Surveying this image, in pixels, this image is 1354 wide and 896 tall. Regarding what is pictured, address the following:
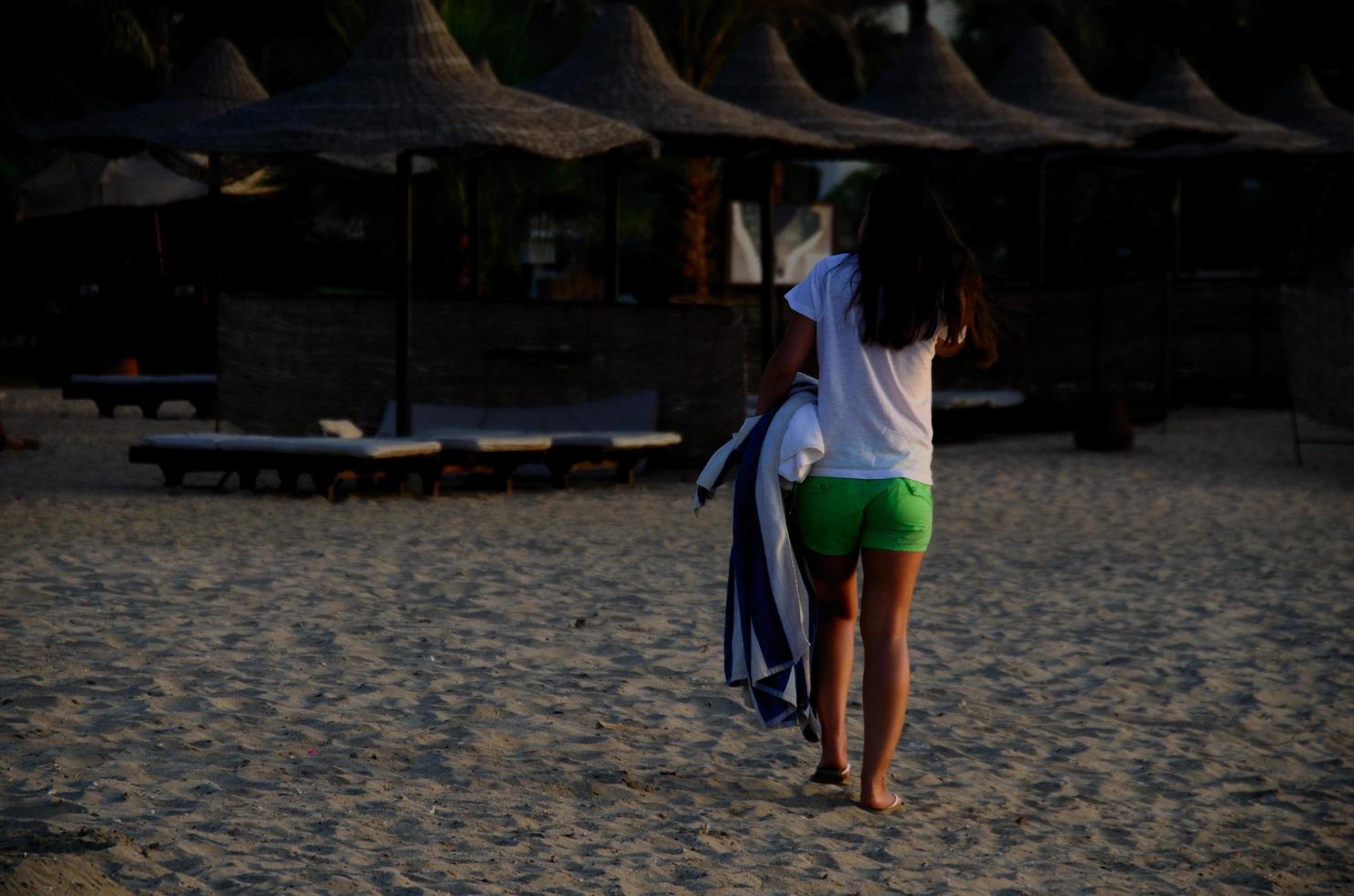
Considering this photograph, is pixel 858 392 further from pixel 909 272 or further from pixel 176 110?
pixel 176 110

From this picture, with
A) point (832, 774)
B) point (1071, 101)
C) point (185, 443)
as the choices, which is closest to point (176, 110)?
point (185, 443)

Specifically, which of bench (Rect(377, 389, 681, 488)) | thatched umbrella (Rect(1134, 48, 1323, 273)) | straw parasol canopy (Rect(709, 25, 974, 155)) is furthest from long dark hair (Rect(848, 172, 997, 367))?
thatched umbrella (Rect(1134, 48, 1323, 273))

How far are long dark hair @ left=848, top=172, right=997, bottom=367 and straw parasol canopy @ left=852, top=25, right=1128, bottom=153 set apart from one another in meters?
13.6

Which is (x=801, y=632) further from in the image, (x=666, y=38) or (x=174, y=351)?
(x=666, y=38)

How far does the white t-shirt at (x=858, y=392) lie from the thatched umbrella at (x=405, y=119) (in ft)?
24.6

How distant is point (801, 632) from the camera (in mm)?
4930

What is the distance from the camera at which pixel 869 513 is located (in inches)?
189

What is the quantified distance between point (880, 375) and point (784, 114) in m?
12.9

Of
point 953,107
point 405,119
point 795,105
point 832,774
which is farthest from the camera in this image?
point 953,107

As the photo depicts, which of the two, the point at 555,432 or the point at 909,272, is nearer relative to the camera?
the point at 909,272

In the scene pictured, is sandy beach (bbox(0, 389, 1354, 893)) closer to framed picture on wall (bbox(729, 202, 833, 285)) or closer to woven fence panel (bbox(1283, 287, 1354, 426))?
woven fence panel (bbox(1283, 287, 1354, 426))

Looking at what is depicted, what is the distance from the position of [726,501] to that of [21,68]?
38.9ft

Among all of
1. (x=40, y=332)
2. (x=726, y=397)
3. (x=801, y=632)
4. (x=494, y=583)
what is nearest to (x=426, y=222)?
(x=40, y=332)

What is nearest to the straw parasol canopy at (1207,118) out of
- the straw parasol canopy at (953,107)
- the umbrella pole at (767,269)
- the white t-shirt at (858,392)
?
the straw parasol canopy at (953,107)
